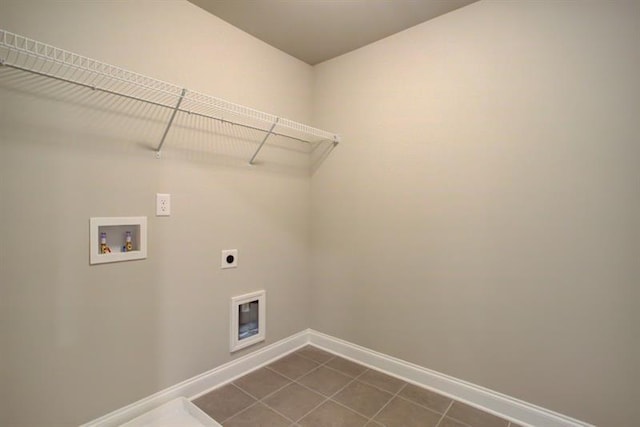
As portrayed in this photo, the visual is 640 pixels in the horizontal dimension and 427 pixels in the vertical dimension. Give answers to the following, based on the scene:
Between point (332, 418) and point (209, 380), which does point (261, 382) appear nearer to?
point (209, 380)

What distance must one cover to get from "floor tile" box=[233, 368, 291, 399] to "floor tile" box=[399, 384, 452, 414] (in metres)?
0.77

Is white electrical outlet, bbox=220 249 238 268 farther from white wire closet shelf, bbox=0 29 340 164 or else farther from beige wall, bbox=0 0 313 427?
white wire closet shelf, bbox=0 29 340 164

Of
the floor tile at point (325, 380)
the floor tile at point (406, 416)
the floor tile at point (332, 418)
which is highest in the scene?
the floor tile at point (406, 416)

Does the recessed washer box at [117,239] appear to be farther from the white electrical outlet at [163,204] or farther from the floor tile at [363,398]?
the floor tile at [363,398]

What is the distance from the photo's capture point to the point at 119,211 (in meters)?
1.53

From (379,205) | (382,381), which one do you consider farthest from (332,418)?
(379,205)

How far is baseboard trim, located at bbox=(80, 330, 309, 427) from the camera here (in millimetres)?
1527

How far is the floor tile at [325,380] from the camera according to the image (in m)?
1.92

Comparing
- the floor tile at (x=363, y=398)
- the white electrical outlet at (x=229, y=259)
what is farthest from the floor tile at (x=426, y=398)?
the white electrical outlet at (x=229, y=259)

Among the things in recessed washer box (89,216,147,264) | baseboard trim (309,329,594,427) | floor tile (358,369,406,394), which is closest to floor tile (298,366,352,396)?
floor tile (358,369,406,394)

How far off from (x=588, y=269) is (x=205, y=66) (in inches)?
93.6

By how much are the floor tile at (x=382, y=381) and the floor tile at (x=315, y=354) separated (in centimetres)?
35

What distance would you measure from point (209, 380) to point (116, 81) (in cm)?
179

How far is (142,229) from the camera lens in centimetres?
161
